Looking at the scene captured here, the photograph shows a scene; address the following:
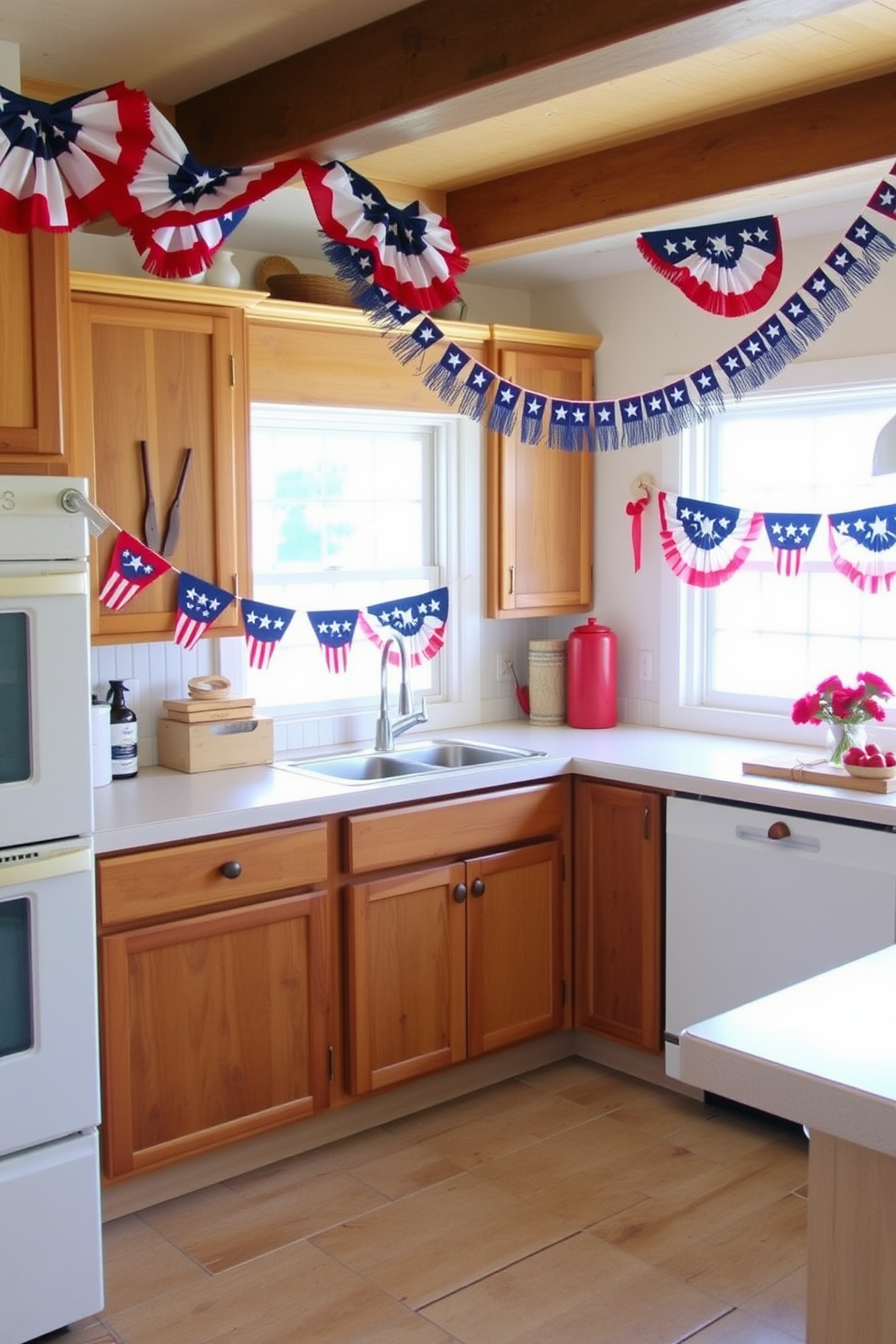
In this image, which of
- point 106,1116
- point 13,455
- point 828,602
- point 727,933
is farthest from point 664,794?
point 13,455

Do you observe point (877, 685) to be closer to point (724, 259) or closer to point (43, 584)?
point (724, 259)

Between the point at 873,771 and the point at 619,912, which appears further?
the point at 619,912

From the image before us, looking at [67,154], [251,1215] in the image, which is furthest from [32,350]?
[251,1215]

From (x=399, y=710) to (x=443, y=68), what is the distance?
6.32ft

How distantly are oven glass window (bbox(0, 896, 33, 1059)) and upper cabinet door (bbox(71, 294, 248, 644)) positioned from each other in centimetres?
91

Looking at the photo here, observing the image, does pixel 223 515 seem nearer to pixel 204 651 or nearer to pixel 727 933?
pixel 204 651

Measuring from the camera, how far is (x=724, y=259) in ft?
9.84

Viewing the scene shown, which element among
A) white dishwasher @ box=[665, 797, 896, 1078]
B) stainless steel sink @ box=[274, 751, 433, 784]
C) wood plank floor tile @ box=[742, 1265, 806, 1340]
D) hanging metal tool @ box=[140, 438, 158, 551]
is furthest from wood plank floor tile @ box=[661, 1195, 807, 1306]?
hanging metal tool @ box=[140, 438, 158, 551]

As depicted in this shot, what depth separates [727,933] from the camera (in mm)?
3398

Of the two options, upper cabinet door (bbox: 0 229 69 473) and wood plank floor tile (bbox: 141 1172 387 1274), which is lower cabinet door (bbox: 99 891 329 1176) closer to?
wood plank floor tile (bbox: 141 1172 387 1274)

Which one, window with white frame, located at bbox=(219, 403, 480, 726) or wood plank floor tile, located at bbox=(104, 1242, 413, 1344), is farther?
window with white frame, located at bbox=(219, 403, 480, 726)

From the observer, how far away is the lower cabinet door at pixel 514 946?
355 centimetres

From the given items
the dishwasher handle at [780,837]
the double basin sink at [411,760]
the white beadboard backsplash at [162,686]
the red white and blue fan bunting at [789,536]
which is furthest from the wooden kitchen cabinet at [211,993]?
the red white and blue fan bunting at [789,536]

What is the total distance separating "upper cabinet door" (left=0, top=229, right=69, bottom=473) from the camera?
258cm
